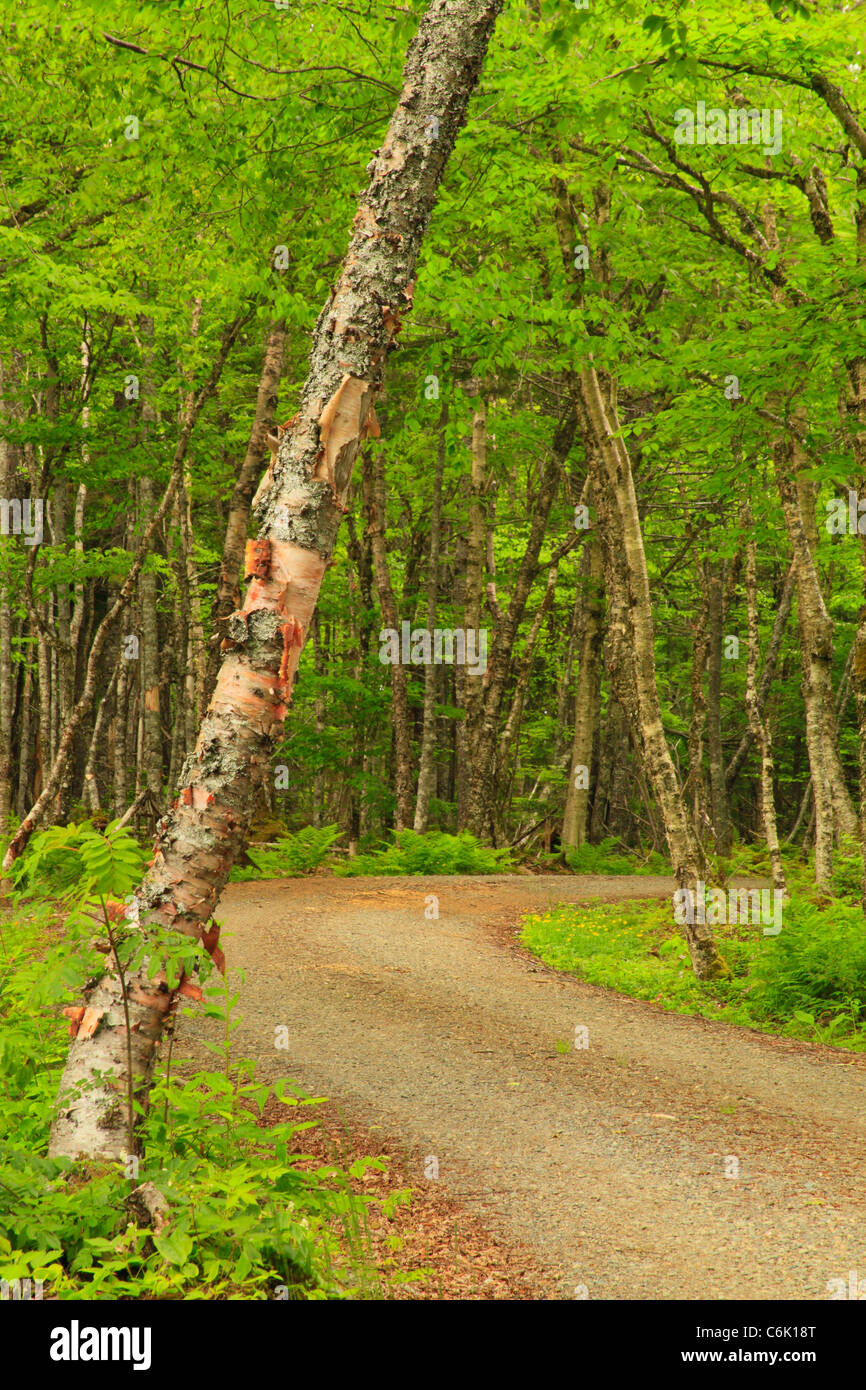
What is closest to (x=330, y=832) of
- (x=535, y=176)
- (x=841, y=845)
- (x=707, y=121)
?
(x=841, y=845)

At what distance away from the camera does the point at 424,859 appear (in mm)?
16375

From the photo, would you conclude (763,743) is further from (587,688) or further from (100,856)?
(100,856)

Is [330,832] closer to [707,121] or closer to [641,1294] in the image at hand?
[707,121]

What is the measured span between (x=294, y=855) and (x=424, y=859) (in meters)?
2.27

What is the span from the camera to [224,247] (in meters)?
9.87

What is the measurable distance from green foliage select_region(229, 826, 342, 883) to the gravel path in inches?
181

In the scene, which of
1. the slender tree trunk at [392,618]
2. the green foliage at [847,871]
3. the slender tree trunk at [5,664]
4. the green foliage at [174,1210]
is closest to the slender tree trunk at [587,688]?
the slender tree trunk at [392,618]

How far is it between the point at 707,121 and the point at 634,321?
308 inches

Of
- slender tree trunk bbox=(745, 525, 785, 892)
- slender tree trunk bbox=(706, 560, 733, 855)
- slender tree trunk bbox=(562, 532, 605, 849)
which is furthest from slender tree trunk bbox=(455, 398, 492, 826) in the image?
slender tree trunk bbox=(706, 560, 733, 855)

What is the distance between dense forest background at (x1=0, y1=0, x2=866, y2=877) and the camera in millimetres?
8219

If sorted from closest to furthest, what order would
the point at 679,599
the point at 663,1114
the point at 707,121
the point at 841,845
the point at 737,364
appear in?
the point at 663,1114 < the point at 737,364 < the point at 707,121 < the point at 841,845 < the point at 679,599

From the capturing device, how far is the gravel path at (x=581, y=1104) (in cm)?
404

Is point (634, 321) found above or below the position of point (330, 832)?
above

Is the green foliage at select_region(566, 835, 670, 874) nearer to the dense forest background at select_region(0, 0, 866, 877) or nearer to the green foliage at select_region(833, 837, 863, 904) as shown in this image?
the dense forest background at select_region(0, 0, 866, 877)
